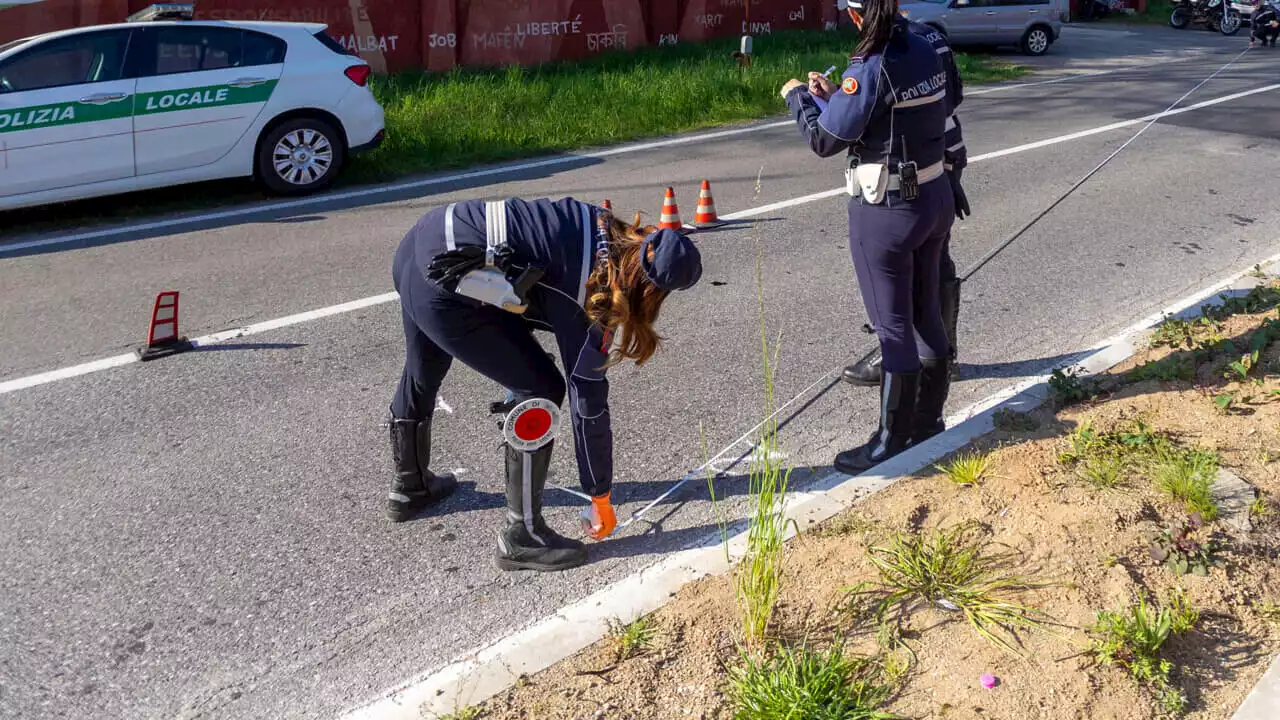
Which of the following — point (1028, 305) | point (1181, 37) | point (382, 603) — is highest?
point (1181, 37)

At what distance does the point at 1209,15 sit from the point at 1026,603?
30254 mm

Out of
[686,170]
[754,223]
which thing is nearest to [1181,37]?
[686,170]

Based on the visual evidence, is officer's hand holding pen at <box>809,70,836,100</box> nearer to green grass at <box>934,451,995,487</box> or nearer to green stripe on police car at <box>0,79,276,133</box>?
green grass at <box>934,451,995,487</box>

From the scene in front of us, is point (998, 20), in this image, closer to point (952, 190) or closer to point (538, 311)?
point (952, 190)

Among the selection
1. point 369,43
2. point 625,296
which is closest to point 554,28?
point 369,43

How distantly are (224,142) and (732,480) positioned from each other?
6832 millimetres

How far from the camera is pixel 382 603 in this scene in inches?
150

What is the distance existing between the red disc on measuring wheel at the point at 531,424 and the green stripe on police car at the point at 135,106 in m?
6.90

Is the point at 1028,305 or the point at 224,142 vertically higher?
the point at 224,142

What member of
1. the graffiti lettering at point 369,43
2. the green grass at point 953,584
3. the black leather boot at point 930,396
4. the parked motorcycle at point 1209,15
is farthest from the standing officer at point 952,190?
the parked motorcycle at point 1209,15

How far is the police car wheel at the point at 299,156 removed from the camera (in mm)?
9859

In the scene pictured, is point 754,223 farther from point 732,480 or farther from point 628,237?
point 628,237

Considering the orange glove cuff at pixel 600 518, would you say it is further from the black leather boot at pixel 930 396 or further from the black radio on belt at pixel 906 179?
the black radio on belt at pixel 906 179

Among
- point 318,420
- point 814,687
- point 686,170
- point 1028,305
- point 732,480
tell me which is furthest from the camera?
point 686,170
